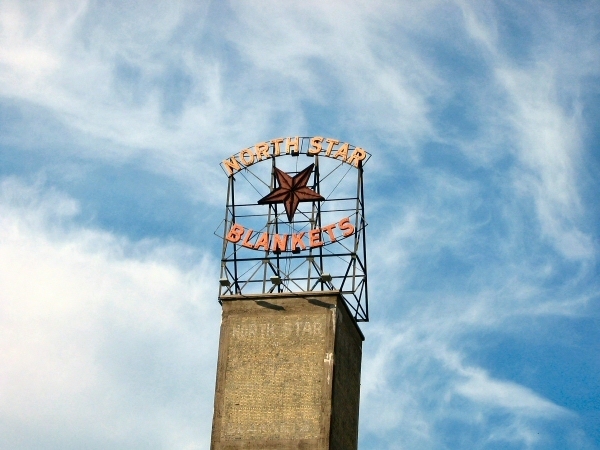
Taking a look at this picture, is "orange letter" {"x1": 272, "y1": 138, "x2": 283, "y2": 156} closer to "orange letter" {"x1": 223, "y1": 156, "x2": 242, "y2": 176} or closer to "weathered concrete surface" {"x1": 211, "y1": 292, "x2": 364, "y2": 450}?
"orange letter" {"x1": 223, "y1": 156, "x2": 242, "y2": 176}

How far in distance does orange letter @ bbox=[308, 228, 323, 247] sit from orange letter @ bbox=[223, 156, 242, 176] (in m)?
7.66

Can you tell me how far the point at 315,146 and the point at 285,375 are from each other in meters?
16.8

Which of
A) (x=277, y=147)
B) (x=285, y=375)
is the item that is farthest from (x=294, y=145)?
(x=285, y=375)

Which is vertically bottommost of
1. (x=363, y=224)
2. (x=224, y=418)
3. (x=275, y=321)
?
(x=224, y=418)

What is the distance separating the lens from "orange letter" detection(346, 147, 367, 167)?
102062mm

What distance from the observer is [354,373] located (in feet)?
324

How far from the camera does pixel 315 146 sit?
10281 centimetres

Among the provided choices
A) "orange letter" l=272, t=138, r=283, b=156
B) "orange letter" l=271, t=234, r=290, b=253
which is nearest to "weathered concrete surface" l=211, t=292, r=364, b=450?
"orange letter" l=271, t=234, r=290, b=253

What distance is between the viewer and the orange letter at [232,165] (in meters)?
104

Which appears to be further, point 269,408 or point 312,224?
point 312,224

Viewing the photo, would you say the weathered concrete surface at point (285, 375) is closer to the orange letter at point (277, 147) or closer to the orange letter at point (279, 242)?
the orange letter at point (279, 242)

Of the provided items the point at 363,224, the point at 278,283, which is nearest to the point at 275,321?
the point at 278,283

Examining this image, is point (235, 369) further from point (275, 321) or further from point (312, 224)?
point (312, 224)

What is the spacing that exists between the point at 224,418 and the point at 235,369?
3.21 meters
